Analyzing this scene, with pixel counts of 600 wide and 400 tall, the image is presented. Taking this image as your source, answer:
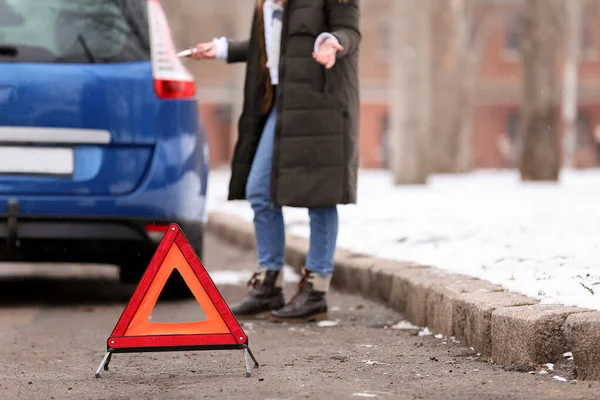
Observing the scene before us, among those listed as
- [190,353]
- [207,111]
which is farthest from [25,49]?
[207,111]

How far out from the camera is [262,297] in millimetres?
6781

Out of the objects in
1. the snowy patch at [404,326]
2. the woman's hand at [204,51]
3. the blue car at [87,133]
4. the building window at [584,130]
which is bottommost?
the building window at [584,130]

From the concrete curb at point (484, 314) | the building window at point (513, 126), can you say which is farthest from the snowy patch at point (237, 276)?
the building window at point (513, 126)

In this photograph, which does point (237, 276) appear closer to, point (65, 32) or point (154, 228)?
point (154, 228)

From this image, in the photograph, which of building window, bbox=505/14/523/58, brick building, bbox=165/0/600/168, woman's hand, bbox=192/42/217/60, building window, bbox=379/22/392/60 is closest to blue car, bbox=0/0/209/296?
woman's hand, bbox=192/42/217/60

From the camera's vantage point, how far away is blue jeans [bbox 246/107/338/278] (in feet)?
21.8

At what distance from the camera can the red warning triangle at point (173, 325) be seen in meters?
4.91

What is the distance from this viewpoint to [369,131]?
161ft

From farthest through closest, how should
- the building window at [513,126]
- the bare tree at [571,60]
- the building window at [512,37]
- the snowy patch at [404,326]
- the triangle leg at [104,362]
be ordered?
1. the building window at [513,126]
2. the building window at [512,37]
3. the bare tree at [571,60]
4. the snowy patch at [404,326]
5. the triangle leg at [104,362]

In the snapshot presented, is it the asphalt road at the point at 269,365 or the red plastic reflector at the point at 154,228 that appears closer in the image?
the asphalt road at the point at 269,365

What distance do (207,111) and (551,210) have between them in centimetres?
3820

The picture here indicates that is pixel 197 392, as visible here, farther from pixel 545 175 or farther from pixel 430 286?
pixel 545 175

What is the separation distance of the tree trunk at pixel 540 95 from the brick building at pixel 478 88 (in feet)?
95.9

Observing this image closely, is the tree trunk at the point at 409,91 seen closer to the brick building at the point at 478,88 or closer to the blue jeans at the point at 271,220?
the blue jeans at the point at 271,220
